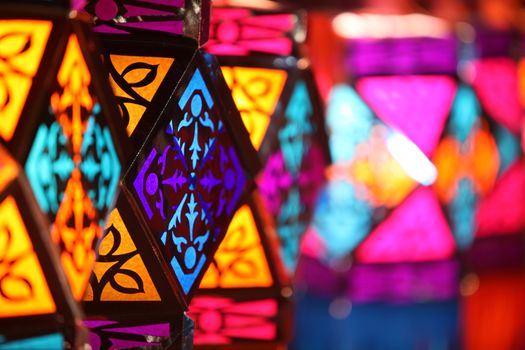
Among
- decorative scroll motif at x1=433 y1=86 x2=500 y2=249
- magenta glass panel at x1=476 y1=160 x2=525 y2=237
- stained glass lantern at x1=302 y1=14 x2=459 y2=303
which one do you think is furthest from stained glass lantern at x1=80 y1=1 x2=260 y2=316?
magenta glass panel at x1=476 y1=160 x2=525 y2=237

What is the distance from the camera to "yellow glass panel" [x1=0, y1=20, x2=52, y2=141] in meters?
0.65

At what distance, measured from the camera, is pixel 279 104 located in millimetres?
984

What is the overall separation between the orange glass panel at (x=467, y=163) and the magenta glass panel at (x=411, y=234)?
50 millimetres

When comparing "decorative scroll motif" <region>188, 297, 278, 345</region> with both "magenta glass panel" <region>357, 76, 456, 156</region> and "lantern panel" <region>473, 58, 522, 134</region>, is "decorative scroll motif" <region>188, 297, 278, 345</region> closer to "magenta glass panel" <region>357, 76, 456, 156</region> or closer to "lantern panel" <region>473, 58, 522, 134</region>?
"magenta glass panel" <region>357, 76, 456, 156</region>

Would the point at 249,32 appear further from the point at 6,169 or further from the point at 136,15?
the point at 6,169

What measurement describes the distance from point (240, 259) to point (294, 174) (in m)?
0.18

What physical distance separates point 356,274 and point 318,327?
168 mm

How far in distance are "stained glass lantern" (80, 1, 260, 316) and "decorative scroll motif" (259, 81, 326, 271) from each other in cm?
17

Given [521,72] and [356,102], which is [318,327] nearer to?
[356,102]

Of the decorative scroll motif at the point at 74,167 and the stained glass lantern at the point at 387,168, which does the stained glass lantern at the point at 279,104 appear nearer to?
the decorative scroll motif at the point at 74,167

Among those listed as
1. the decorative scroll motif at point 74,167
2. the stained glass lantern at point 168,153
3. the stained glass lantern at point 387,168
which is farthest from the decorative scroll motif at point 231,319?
the stained glass lantern at point 387,168

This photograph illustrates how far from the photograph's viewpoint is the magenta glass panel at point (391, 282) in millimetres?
1808

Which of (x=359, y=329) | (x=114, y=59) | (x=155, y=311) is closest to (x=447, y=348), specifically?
(x=359, y=329)

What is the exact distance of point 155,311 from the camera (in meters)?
0.77
